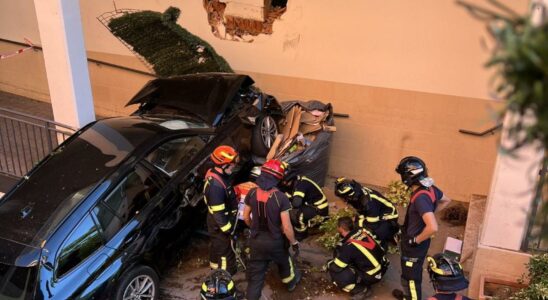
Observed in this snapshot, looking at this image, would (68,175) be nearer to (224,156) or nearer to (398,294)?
(224,156)

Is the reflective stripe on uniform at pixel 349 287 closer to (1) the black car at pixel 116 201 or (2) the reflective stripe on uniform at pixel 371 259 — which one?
(2) the reflective stripe on uniform at pixel 371 259

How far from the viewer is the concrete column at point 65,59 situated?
623 cm

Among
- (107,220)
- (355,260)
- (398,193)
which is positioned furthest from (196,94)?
(398,193)

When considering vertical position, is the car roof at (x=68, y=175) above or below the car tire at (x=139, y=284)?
above

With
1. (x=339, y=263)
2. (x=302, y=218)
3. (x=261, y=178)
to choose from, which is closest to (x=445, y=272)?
(x=339, y=263)

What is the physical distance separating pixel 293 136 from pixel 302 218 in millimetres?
1597

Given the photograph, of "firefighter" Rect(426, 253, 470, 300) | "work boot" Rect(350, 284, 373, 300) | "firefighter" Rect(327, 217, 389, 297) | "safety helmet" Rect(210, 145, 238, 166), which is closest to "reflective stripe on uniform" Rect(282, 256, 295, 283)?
"firefighter" Rect(327, 217, 389, 297)

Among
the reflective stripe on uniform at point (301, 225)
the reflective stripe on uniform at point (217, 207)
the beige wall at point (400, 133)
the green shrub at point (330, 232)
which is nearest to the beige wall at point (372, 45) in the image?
the beige wall at point (400, 133)

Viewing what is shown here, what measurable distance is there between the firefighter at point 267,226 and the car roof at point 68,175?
1319 mm

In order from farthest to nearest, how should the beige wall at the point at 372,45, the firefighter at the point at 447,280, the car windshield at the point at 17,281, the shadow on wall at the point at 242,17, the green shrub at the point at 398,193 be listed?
the shadow on wall at the point at 242,17 < the green shrub at the point at 398,193 < the beige wall at the point at 372,45 < the car windshield at the point at 17,281 < the firefighter at the point at 447,280

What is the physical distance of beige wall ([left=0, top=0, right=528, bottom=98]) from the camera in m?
6.99

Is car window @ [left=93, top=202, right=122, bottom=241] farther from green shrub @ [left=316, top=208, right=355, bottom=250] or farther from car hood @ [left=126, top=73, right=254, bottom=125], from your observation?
green shrub @ [left=316, top=208, right=355, bottom=250]

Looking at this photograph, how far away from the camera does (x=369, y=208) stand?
17.8 feet

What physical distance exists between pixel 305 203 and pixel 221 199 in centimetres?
130
